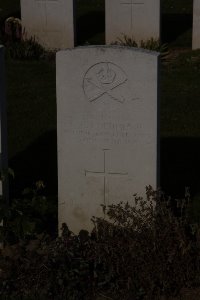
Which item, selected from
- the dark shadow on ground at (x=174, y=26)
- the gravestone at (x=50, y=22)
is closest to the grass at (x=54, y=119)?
the dark shadow on ground at (x=174, y=26)

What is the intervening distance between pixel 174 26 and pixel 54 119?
7.77 meters

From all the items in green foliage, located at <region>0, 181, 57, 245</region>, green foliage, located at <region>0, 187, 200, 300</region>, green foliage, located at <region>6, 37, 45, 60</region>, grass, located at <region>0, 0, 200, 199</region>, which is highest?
green foliage, located at <region>6, 37, 45, 60</region>

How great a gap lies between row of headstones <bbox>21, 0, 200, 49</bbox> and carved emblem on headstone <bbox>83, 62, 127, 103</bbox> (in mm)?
8536

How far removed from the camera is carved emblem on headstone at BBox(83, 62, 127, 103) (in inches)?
260

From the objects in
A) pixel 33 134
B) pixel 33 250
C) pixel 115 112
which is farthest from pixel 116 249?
pixel 33 134

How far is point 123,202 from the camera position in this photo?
22.5 feet

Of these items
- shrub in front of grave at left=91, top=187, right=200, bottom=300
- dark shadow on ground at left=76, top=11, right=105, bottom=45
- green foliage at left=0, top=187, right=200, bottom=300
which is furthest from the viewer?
dark shadow on ground at left=76, top=11, right=105, bottom=45

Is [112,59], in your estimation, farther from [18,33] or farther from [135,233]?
[18,33]

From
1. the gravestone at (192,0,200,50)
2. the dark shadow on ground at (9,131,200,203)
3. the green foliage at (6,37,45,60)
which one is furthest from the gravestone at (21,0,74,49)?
the dark shadow on ground at (9,131,200,203)

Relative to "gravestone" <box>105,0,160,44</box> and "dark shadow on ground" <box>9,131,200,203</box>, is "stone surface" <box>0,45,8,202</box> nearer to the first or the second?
"dark shadow on ground" <box>9,131,200,203</box>

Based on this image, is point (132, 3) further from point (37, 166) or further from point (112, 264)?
point (112, 264)

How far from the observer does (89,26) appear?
1795 centimetres

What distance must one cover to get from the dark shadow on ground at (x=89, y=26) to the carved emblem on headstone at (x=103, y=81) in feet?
32.2

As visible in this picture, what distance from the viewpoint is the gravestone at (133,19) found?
15.1m
